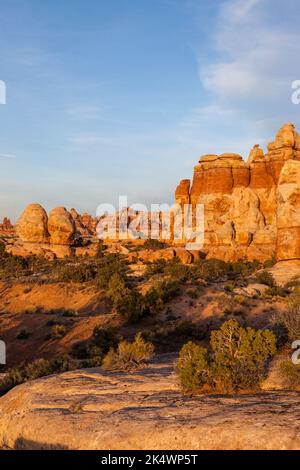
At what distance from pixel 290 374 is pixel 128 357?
366 cm

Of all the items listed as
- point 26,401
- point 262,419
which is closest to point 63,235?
point 26,401

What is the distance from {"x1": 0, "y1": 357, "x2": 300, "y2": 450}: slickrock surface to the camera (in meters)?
4.98

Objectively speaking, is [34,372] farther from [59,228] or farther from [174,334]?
[59,228]

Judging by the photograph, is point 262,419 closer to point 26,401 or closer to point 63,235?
point 26,401

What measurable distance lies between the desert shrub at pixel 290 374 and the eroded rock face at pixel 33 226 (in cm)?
3661

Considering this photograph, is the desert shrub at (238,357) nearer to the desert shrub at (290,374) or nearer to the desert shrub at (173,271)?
the desert shrub at (290,374)

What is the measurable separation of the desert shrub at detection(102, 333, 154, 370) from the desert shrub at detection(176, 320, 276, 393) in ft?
6.31

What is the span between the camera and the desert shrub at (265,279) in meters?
24.7

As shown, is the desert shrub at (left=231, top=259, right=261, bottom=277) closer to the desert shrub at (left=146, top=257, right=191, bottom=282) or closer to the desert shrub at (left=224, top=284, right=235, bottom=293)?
the desert shrub at (left=146, top=257, right=191, bottom=282)

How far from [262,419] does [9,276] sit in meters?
28.9

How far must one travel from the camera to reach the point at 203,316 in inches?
716

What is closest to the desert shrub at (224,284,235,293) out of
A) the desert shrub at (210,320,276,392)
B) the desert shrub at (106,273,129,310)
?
the desert shrub at (106,273,129,310)

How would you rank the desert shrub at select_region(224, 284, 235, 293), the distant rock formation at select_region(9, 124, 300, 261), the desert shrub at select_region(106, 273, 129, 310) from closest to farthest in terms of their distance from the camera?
the desert shrub at select_region(106, 273, 129, 310)
the desert shrub at select_region(224, 284, 235, 293)
the distant rock formation at select_region(9, 124, 300, 261)

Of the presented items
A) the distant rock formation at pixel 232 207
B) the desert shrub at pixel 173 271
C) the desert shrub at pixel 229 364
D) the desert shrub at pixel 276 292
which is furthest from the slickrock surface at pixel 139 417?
the distant rock formation at pixel 232 207
